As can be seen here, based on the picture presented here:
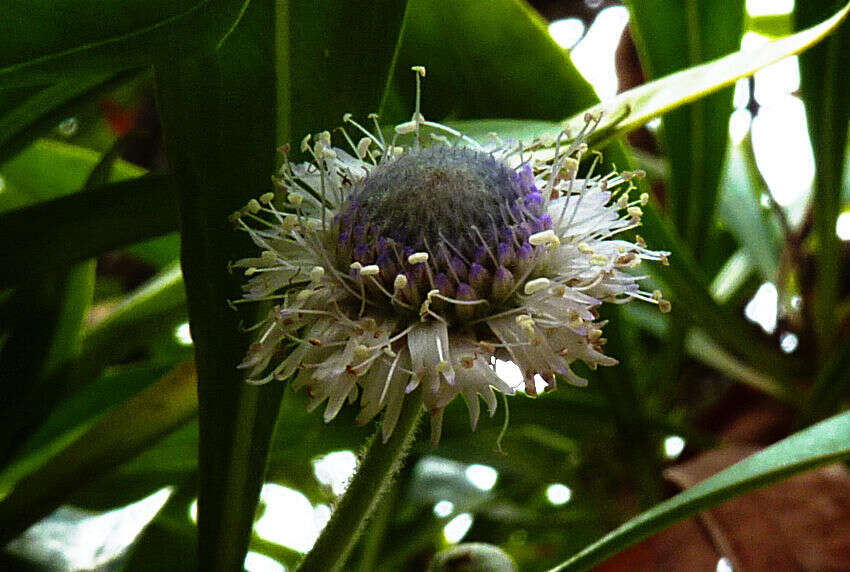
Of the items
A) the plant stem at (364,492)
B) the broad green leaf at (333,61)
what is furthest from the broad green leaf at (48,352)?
the plant stem at (364,492)

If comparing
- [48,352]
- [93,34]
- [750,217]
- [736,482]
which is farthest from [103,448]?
[750,217]

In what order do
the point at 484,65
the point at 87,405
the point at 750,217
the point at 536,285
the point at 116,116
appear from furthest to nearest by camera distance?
the point at 116,116
the point at 750,217
the point at 87,405
the point at 484,65
the point at 536,285

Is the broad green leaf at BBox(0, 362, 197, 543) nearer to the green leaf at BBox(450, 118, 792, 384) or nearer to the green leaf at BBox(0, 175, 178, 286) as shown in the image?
the green leaf at BBox(0, 175, 178, 286)

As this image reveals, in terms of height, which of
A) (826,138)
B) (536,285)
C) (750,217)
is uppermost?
(536,285)

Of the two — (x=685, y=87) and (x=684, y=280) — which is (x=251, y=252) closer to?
(x=685, y=87)

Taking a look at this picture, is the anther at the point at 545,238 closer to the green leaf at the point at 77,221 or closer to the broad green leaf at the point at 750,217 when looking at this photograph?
the green leaf at the point at 77,221

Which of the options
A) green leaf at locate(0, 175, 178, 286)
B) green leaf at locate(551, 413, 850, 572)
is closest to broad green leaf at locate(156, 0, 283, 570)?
green leaf at locate(0, 175, 178, 286)

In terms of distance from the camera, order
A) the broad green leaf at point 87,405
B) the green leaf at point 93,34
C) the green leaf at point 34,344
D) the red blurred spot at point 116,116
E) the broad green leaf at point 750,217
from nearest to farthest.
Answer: the green leaf at point 93,34
the green leaf at point 34,344
the broad green leaf at point 87,405
the broad green leaf at point 750,217
the red blurred spot at point 116,116
